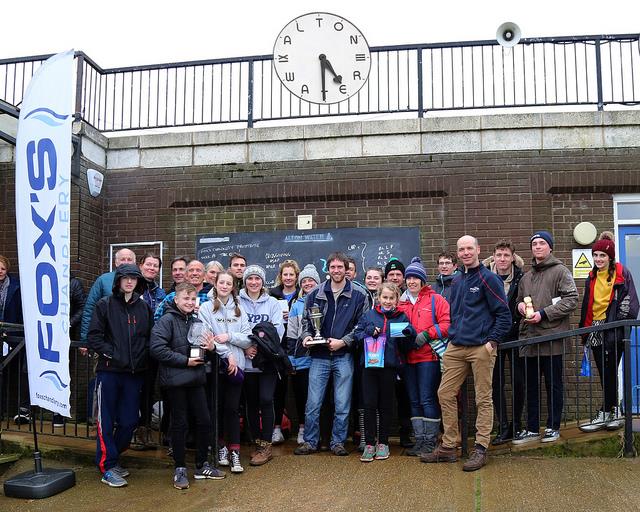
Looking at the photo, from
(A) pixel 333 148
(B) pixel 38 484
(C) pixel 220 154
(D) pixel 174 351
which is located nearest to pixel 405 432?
(D) pixel 174 351

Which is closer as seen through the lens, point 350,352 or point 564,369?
point 564,369

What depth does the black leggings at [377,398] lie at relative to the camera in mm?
6586

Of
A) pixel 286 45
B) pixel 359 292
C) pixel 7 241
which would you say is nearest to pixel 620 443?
pixel 359 292

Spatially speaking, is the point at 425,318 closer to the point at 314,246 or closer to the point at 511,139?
the point at 314,246

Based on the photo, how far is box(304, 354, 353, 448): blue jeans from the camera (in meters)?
6.77

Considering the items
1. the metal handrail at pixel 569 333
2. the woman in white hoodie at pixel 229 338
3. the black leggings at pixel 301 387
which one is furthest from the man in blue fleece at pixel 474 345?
the woman in white hoodie at pixel 229 338

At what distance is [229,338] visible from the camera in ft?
21.3

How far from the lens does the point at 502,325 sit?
6238 millimetres

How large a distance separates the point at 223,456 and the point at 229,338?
1.09 meters

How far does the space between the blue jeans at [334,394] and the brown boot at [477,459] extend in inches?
46.6

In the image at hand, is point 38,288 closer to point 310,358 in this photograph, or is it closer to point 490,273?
point 310,358

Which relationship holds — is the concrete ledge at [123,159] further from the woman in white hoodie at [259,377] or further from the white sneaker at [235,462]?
the white sneaker at [235,462]

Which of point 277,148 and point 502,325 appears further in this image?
point 277,148

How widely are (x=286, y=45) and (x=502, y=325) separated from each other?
16.6 feet
